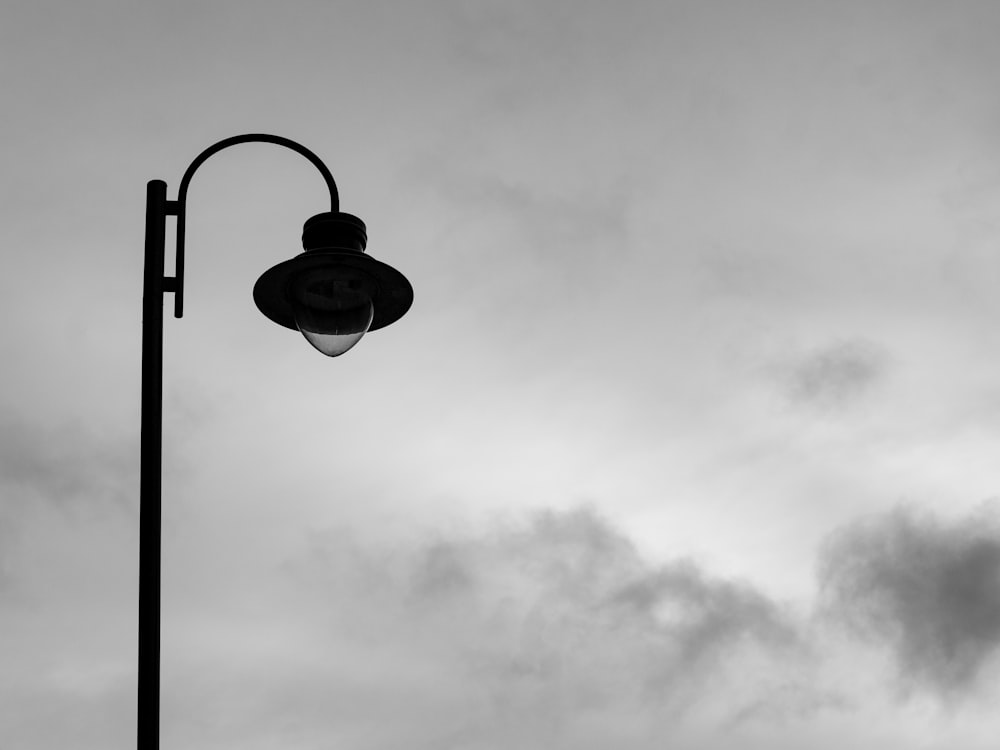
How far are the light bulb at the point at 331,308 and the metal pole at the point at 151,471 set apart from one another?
3.60 ft

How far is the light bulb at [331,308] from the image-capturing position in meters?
8.91

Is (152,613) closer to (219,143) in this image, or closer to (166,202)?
(166,202)

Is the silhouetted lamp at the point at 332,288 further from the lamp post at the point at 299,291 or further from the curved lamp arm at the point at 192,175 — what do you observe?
the curved lamp arm at the point at 192,175

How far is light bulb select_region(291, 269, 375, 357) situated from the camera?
29.2 feet

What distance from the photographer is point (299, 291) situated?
354 inches

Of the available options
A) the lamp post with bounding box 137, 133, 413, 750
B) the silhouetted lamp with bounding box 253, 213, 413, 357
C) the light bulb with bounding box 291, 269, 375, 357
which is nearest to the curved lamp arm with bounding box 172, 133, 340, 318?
the lamp post with bounding box 137, 133, 413, 750

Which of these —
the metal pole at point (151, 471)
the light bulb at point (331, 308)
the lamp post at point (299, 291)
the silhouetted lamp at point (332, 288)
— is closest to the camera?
the metal pole at point (151, 471)

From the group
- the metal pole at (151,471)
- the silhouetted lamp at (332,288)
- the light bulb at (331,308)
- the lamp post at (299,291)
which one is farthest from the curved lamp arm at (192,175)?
the light bulb at (331,308)

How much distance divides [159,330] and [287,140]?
1.90 m

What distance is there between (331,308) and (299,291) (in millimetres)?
263

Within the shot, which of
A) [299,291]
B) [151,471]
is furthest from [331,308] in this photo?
[151,471]

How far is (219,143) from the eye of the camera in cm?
875

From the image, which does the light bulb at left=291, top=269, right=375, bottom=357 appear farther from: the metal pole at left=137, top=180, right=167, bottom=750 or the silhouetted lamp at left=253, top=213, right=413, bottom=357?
the metal pole at left=137, top=180, right=167, bottom=750

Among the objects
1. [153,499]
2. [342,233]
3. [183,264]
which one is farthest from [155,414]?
[342,233]
